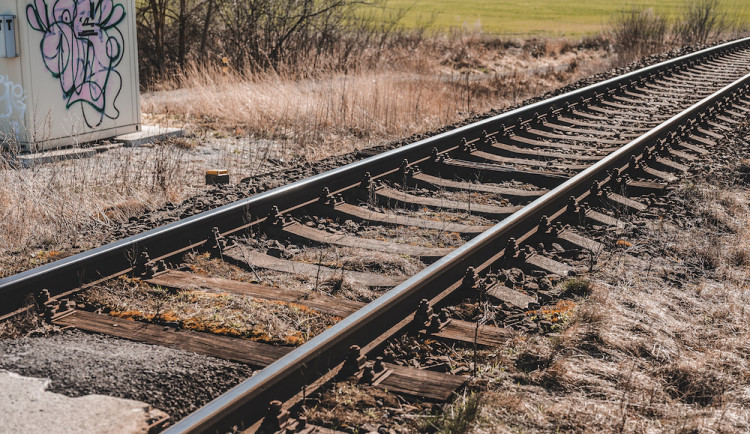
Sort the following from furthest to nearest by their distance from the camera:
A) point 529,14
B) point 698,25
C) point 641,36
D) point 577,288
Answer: point 529,14, point 698,25, point 641,36, point 577,288

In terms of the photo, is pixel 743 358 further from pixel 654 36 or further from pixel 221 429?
pixel 654 36

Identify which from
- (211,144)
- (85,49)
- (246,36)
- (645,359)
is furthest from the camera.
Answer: (246,36)

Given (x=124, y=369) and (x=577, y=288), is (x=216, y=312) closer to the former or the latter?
(x=124, y=369)

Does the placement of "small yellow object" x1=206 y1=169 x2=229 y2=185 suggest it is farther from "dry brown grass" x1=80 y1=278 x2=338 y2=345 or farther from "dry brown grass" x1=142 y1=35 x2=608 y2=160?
"dry brown grass" x1=80 y1=278 x2=338 y2=345

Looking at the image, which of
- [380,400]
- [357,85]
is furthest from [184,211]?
[357,85]

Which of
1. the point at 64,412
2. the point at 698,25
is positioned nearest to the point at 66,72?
the point at 64,412

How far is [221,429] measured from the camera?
119 inches

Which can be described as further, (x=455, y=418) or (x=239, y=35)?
(x=239, y=35)

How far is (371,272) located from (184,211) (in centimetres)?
202

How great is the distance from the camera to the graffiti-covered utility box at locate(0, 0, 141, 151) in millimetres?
8664

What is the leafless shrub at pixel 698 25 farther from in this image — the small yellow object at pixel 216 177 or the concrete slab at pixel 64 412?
the concrete slab at pixel 64 412

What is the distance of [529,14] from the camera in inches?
2103

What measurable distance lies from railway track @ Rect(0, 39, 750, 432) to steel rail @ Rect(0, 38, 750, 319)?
0.01 m

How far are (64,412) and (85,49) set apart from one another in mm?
7249
